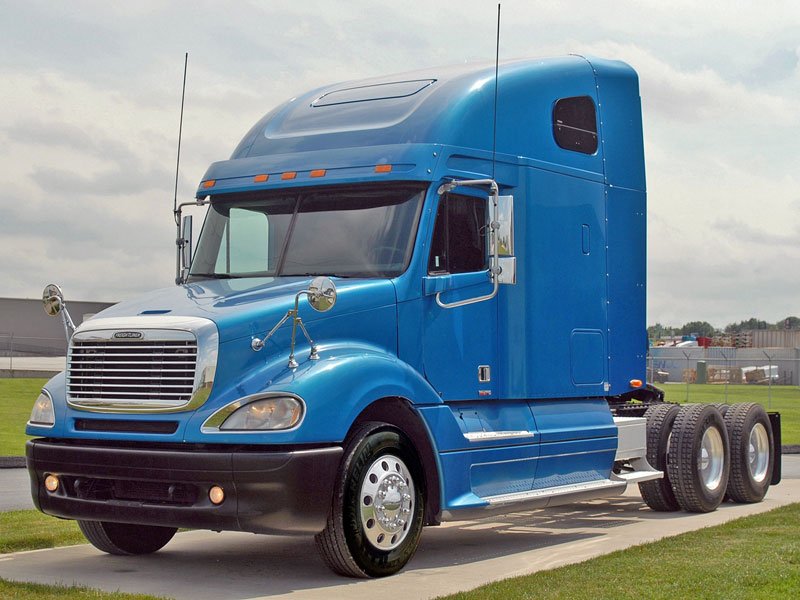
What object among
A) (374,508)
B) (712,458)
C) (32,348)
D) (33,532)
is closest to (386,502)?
(374,508)

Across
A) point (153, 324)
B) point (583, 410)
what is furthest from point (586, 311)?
point (153, 324)

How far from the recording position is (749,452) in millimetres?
14766

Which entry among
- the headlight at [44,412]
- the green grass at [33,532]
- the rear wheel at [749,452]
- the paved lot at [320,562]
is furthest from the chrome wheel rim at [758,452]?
the headlight at [44,412]

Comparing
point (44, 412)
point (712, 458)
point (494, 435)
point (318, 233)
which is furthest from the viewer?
point (712, 458)

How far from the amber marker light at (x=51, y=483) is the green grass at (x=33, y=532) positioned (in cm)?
149

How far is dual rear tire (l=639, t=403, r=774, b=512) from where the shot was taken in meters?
13.6

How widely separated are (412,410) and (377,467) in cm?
62

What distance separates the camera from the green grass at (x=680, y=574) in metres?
8.06

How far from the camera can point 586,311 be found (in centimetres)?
1205

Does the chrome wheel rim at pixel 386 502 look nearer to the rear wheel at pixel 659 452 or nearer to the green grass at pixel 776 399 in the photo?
the rear wheel at pixel 659 452

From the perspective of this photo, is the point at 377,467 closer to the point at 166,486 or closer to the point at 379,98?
the point at 166,486

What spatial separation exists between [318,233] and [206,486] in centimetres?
242

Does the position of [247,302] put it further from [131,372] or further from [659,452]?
[659,452]

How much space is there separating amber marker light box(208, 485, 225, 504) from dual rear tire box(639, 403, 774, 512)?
6.34m
